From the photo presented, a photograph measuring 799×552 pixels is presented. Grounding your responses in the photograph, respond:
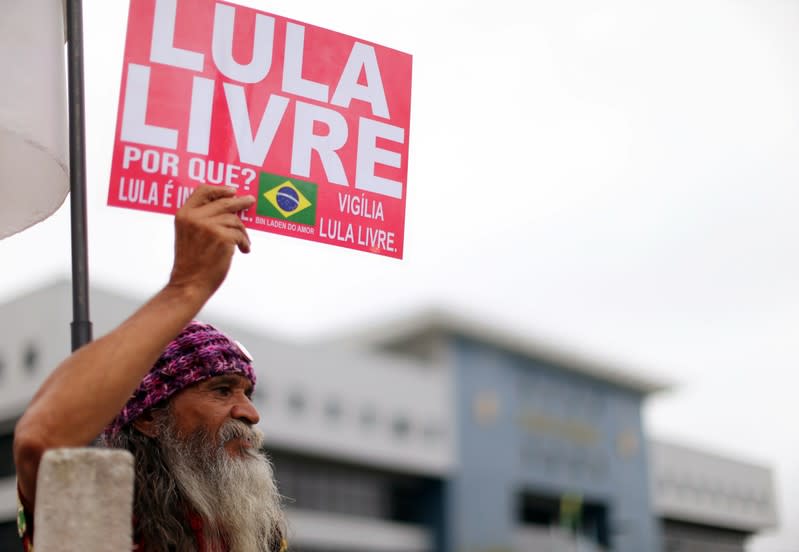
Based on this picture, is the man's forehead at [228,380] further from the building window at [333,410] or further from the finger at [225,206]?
the building window at [333,410]

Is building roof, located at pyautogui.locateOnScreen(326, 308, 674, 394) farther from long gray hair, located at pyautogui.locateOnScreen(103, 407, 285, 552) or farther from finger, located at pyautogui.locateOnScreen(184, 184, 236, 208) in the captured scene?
finger, located at pyautogui.locateOnScreen(184, 184, 236, 208)

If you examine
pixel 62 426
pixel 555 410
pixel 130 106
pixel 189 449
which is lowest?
pixel 62 426

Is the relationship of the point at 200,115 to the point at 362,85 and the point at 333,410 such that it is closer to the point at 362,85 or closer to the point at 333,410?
the point at 362,85

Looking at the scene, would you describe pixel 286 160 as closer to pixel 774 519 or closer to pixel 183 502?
pixel 183 502

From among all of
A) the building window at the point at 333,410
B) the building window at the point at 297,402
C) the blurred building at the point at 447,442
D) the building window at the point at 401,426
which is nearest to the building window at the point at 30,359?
the blurred building at the point at 447,442

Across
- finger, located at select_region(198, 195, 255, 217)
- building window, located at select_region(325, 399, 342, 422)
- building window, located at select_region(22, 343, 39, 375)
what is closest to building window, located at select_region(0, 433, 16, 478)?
building window, located at select_region(22, 343, 39, 375)

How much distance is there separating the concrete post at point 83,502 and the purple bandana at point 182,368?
68cm

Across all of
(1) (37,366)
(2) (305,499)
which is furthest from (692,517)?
(1) (37,366)

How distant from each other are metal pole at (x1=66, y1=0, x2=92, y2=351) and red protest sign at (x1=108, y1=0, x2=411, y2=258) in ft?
0.43

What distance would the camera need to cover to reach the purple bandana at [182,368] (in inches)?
73.6

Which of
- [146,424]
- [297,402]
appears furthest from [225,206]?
[297,402]

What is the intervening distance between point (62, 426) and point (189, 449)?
641mm

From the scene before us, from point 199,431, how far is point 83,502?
27.7 inches

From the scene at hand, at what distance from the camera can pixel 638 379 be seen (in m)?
46.2
